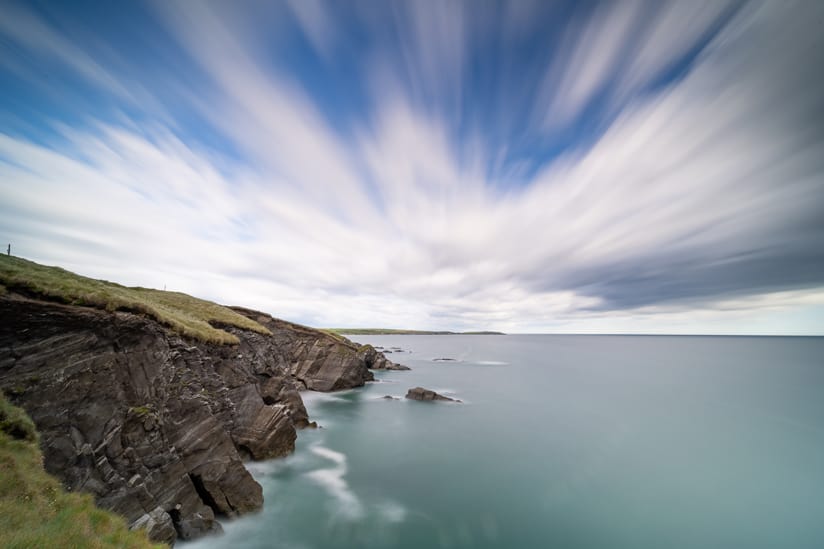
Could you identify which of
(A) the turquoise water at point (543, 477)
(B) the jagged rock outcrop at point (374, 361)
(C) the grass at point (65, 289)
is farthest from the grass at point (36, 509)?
(B) the jagged rock outcrop at point (374, 361)

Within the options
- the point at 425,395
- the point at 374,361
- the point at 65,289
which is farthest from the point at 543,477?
the point at 374,361

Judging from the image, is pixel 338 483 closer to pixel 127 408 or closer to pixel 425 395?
pixel 127 408

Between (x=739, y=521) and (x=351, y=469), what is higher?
(x=739, y=521)

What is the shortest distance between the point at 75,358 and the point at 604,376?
9946 cm

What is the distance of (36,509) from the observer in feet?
31.5

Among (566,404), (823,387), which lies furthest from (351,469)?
(823,387)

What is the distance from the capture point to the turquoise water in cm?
1883

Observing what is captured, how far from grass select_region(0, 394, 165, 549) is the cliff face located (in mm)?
767

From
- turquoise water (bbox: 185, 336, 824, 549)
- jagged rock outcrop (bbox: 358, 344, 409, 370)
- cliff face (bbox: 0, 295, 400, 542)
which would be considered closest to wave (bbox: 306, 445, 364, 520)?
turquoise water (bbox: 185, 336, 824, 549)

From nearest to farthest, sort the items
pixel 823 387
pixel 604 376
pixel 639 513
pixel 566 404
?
pixel 639 513, pixel 566 404, pixel 823 387, pixel 604 376

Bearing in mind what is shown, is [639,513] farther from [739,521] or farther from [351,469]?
[351,469]

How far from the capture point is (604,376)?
3356 inches

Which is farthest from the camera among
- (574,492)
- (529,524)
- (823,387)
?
(823,387)

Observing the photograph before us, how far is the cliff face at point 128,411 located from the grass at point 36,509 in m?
0.77
